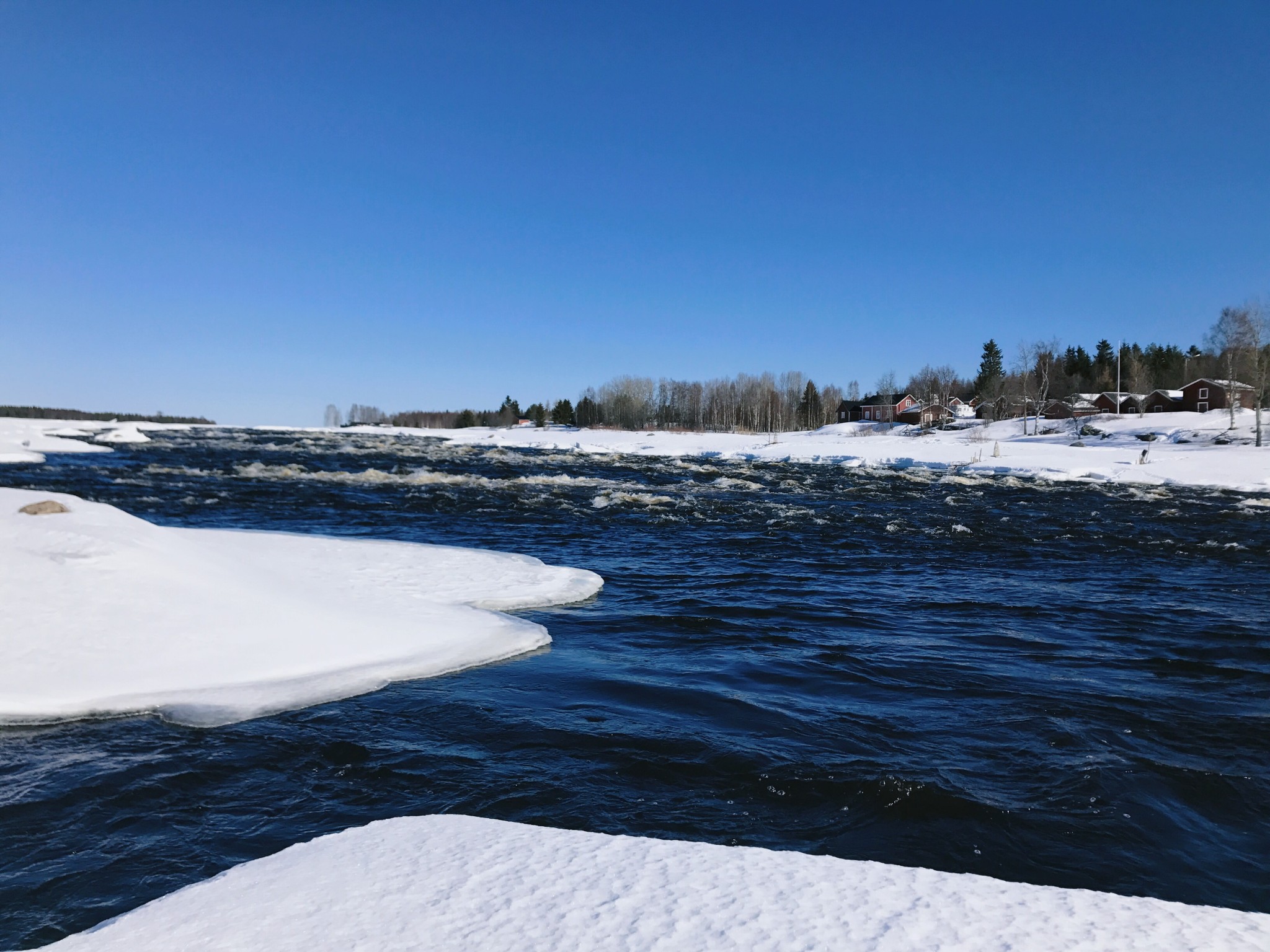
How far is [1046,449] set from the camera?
1379 inches

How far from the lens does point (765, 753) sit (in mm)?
4289

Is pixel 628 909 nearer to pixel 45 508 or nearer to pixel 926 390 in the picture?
pixel 45 508

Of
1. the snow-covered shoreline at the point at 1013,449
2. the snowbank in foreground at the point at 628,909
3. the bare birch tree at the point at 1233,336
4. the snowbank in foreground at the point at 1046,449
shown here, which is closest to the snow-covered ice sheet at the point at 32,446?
the snow-covered shoreline at the point at 1013,449

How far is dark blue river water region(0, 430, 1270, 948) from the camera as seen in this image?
10.7ft

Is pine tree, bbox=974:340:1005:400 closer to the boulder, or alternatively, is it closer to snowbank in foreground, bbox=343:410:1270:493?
snowbank in foreground, bbox=343:410:1270:493

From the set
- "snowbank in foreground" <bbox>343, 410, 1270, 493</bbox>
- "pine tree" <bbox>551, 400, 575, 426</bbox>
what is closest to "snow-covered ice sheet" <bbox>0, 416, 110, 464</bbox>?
"snowbank in foreground" <bbox>343, 410, 1270, 493</bbox>

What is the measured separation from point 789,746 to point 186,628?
4.15 meters

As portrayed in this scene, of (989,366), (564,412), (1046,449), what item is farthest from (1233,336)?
(564,412)

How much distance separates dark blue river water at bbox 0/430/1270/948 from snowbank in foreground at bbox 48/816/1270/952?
652 millimetres

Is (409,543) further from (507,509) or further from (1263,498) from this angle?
(1263,498)

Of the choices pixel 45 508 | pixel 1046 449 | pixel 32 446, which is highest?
pixel 32 446

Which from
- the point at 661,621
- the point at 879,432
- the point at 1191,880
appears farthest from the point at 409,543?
the point at 879,432

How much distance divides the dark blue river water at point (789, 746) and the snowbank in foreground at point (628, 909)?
65cm

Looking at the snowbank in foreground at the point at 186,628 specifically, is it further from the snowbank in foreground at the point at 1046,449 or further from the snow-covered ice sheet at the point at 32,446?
the snow-covered ice sheet at the point at 32,446
